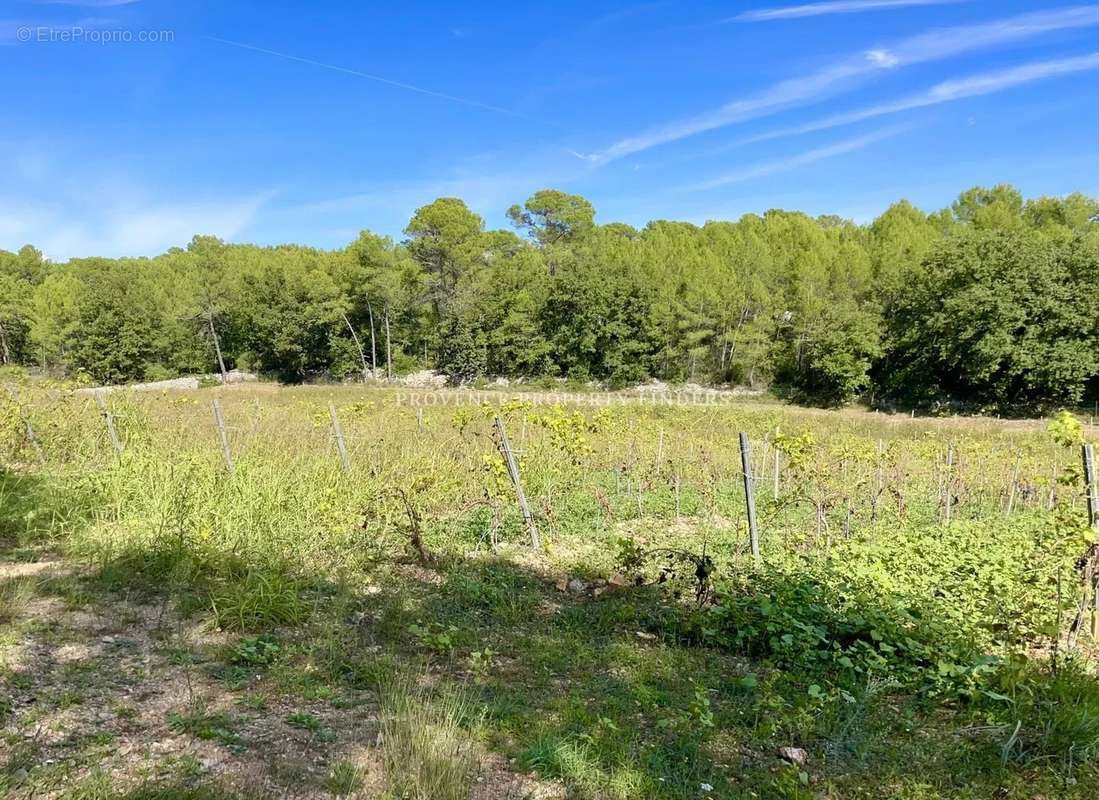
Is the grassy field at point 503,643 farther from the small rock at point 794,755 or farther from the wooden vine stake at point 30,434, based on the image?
the wooden vine stake at point 30,434

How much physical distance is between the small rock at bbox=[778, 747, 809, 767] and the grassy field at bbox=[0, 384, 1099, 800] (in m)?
0.01

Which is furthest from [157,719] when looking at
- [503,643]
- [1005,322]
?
[1005,322]

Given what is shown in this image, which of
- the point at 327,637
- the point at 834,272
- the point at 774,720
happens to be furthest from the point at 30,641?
the point at 834,272

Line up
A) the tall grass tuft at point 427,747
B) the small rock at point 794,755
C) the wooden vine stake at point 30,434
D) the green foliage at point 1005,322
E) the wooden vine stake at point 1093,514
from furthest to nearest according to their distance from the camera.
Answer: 1. the green foliage at point 1005,322
2. the wooden vine stake at point 30,434
3. the wooden vine stake at point 1093,514
4. the small rock at point 794,755
5. the tall grass tuft at point 427,747

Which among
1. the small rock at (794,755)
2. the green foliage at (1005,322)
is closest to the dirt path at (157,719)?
the small rock at (794,755)

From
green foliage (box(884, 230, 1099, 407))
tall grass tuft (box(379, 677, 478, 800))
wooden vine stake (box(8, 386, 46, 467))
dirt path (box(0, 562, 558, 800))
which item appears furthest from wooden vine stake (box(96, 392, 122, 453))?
green foliage (box(884, 230, 1099, 407))

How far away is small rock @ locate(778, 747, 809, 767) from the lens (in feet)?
8.86

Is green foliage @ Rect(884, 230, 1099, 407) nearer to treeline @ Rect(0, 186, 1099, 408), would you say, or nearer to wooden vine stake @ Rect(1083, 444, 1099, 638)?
treeline @ Rect(0, 186, 1099, 408)

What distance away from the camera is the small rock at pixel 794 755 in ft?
8.86

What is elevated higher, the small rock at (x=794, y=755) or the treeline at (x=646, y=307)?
the treeline at (x=646, y=307)

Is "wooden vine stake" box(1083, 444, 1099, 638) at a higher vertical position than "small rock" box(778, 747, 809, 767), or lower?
higher

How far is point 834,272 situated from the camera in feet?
121

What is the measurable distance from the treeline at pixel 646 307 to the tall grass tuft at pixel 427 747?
3281cm

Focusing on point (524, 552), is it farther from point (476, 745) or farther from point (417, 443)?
point (417, 443)
